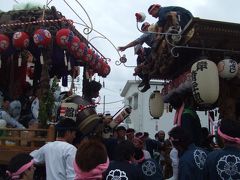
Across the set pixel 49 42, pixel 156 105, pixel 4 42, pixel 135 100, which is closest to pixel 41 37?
pixel 49 42

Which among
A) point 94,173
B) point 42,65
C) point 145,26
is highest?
point 145,26

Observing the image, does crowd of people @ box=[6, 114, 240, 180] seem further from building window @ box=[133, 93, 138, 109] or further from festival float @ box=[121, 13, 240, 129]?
building window @ box=[133, 93, 138, 109]

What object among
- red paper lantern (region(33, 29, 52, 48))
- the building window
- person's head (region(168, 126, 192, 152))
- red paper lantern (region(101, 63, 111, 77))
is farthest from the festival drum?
the building window

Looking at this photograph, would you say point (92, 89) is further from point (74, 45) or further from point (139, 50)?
point (139, 50)

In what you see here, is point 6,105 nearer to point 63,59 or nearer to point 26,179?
point 63,59

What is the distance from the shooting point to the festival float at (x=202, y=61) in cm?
601

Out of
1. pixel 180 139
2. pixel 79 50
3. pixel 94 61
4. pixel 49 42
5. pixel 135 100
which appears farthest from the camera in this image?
pixel 135 100

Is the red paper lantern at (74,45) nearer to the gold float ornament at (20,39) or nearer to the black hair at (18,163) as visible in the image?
the gold float ornament at (20,39)

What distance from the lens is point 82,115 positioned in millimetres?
5859

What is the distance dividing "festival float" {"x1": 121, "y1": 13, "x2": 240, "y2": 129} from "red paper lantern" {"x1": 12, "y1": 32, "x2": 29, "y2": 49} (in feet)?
8.11

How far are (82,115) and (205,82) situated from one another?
2.07 m

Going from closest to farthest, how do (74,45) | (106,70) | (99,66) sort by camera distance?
(74,45)
(99,66)
(106,70)

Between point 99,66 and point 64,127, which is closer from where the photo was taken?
point 64,127

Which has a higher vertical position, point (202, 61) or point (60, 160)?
point (202, 61)
